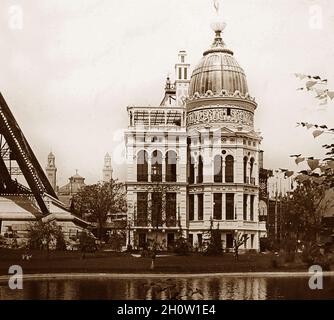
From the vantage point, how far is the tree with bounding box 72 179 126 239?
40.4ft

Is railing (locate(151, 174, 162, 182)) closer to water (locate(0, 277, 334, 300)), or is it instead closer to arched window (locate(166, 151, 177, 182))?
arched window (locate(166, 151, 177, 182))

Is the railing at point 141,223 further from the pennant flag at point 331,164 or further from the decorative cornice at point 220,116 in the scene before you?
the pennant flag at point 331,164

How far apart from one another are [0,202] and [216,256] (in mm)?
4849

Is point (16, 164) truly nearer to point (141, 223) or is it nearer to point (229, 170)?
point (141, 223)

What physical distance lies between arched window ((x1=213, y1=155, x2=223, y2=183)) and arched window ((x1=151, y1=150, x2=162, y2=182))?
1.35m

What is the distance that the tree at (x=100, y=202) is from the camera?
12314 millimetres

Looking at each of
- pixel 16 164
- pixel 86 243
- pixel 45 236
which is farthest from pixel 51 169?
pixel 16 164

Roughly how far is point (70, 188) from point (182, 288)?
3.74 m

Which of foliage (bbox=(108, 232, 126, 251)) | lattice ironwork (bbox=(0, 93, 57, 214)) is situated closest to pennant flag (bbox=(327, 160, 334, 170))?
lattice ironwork (bbox=(0, 93, 57, 214))

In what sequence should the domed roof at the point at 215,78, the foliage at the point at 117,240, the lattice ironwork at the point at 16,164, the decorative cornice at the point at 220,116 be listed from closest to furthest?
the lattice ironwork at the point at 16,164
the foliage at the point at 117,240
the decorative cornice at the point at 220,116
the domed roof at the point at 215,78

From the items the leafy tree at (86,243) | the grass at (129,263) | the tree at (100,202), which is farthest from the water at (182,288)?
the tree at (100,202)

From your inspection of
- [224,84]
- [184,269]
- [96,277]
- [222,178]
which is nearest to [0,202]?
[96,277]

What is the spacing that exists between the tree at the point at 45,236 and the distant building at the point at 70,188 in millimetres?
682

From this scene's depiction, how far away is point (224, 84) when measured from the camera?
2127 cm
